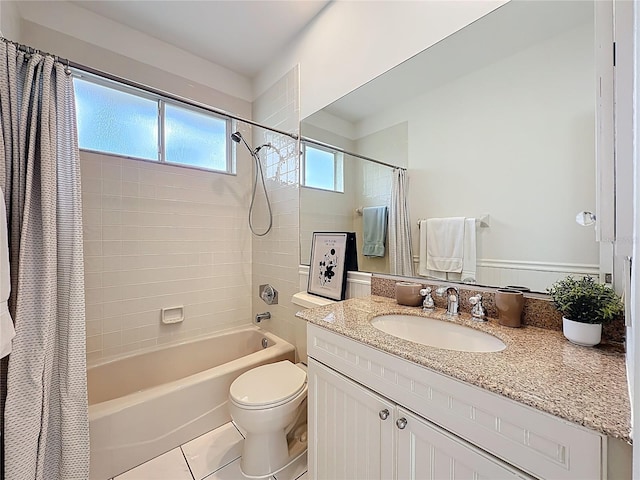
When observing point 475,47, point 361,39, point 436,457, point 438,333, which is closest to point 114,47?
point 361,39

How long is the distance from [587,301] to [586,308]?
0.02m

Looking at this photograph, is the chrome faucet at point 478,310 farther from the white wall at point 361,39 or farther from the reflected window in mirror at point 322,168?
the white wall at point 361,39

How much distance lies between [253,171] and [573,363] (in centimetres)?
239

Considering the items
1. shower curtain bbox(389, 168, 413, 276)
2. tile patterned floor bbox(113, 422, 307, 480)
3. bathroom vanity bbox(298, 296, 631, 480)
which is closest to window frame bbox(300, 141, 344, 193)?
shower curtain bbox(389, 168, 413, 276)

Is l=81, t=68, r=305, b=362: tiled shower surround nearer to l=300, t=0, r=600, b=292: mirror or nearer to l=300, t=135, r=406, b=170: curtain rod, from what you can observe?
l=300, t=135, r=406, b=170: curtain rod

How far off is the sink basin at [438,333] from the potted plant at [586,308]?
19cm

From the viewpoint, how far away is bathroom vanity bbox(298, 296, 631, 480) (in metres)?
0.51

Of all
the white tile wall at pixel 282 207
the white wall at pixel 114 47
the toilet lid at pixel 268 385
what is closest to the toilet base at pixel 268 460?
the toilet lid at pixel 268 385

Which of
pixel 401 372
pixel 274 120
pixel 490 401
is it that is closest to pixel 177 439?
pixel 401 372

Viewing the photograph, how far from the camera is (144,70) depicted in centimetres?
197

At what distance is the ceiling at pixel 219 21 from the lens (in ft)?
5.55

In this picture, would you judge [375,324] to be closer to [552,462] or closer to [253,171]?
[552,462]

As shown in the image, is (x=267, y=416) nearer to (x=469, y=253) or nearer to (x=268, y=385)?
(x=268, y=385)

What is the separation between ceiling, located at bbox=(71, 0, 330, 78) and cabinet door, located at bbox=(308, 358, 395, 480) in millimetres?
2128
